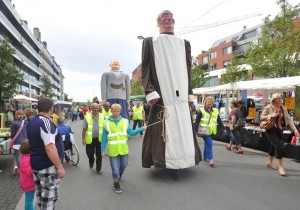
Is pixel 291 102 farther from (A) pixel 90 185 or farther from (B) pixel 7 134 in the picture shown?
(B) pixel 7 134

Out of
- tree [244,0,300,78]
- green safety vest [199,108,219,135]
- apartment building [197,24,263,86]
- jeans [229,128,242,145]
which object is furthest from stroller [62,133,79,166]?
apartment building [197,24,263,86]

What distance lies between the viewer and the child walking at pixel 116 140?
4656mm

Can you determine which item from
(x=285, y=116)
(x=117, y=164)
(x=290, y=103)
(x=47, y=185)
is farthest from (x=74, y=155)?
(x=290, y=103)

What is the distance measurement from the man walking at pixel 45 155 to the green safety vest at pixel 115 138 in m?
1.57

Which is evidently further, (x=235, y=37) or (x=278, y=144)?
(x=235, y=37)

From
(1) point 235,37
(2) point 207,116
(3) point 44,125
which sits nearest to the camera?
(3) point 44,125

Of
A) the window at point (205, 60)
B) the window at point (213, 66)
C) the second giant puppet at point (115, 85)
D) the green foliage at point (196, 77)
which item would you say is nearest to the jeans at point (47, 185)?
the second giant puppet at point (115, 85)

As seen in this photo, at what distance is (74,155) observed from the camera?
731 centimetres

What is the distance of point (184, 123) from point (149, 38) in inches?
65.9

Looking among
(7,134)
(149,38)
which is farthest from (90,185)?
(7,134)

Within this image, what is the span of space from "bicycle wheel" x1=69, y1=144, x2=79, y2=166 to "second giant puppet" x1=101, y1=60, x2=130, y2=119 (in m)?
1.80

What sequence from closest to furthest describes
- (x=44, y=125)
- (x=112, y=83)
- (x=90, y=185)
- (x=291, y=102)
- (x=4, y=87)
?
(x=44, y=125) → (x=90, y=185) → (x=112, y=83) → (x=291, y=102) → (x=4, y=87)

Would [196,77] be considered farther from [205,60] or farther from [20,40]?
[20,40]

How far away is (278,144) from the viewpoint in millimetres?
5703
